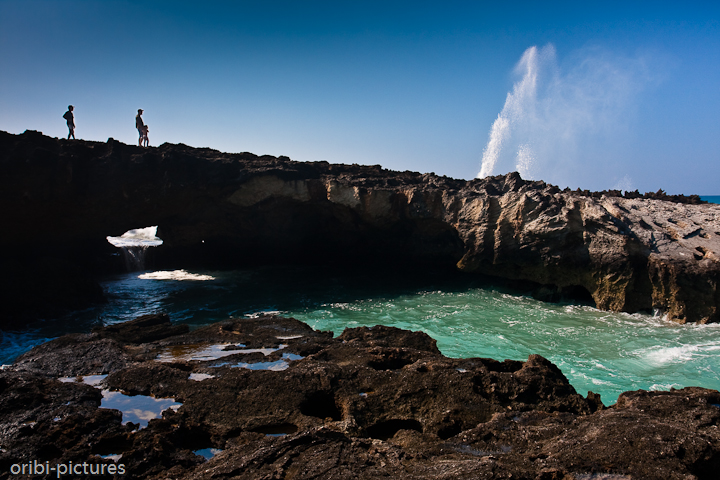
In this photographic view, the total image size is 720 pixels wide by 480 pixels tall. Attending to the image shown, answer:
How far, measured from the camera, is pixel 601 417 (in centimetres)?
368

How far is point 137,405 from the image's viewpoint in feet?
14.9

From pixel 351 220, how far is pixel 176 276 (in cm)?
838

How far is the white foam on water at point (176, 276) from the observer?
17.4 metres

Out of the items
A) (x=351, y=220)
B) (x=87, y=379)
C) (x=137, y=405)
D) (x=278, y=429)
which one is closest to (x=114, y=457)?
(x=137, y=405)

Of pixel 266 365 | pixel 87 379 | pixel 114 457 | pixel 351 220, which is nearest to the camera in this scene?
pixel 114 457

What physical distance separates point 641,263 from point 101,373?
45.7ft

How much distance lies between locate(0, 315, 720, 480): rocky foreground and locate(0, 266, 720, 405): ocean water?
10.4ft

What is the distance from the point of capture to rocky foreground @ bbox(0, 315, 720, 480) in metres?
3.00

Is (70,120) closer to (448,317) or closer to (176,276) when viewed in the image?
(176,276)

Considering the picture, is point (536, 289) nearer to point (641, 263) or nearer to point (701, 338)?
point (641, 263)

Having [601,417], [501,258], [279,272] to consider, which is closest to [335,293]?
[279,272]

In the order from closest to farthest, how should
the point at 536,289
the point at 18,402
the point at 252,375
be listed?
the point at 18,402 < the point at 252,375 < the point at 536,289

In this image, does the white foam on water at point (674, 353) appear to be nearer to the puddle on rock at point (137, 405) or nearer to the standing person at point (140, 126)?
the puddle on rock at point (137, 405)

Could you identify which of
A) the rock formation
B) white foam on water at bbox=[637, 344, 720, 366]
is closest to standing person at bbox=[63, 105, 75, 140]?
the rock formation
